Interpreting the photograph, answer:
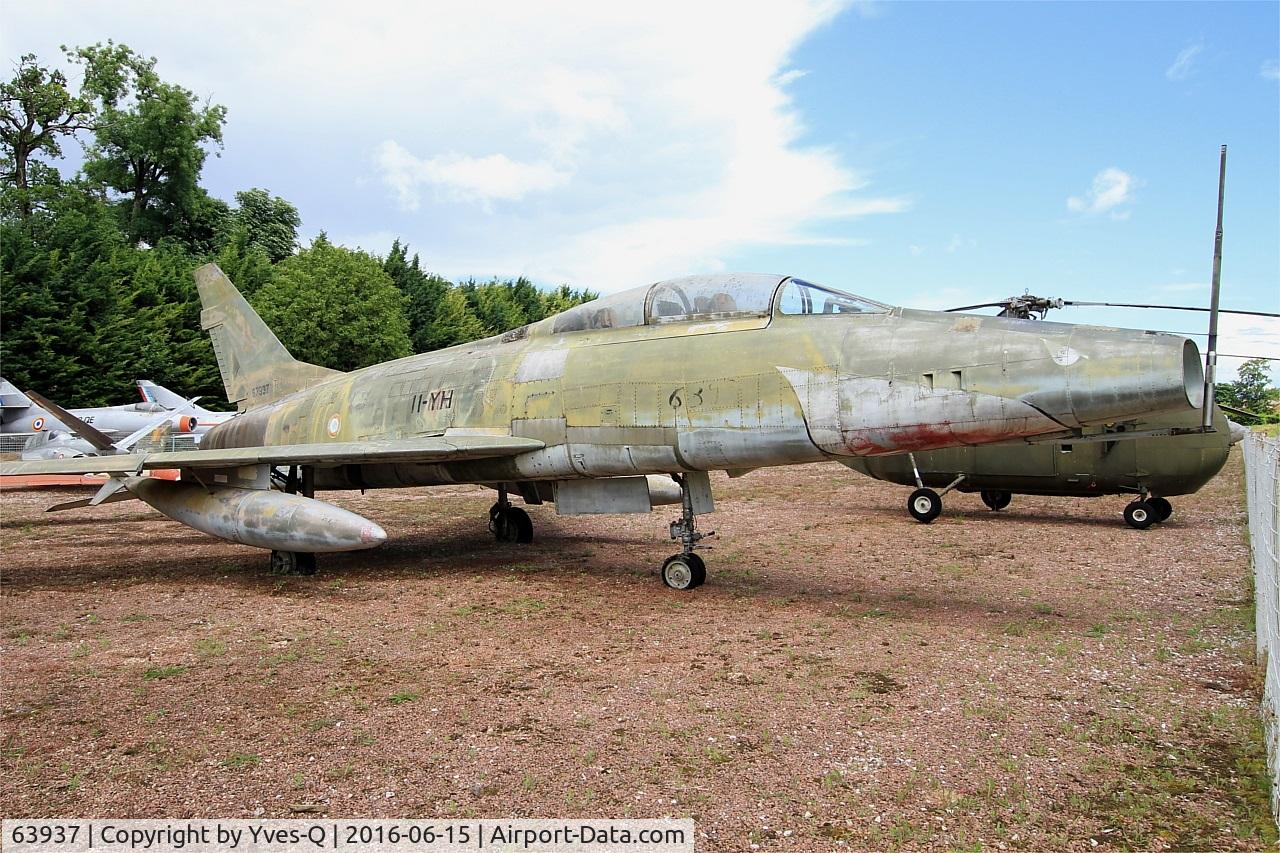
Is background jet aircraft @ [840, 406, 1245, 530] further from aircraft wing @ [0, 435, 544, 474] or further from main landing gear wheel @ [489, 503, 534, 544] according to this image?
aircraft wing @ [0, 435, 544, 474]

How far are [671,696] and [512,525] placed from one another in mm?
7577

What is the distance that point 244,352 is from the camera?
1454 centimetres

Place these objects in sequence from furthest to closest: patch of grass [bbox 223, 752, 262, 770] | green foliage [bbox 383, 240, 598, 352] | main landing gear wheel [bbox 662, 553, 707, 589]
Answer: green foliage [bbox 383, 240, 598, 352], main landing gear wheel [bbox 662, 553, 707, 589], patch of grass [bbox 223, 752, 262, 770]

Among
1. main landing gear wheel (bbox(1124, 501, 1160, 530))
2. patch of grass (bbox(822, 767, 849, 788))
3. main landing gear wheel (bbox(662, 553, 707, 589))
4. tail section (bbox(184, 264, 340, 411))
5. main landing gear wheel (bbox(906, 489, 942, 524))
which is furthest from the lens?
main landing gear wheel (bbox(906, 489, 942, 524))

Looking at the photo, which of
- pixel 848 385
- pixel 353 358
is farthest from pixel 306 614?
pixel 353 358

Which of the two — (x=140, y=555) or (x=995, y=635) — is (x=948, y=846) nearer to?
(x=995, y=635)

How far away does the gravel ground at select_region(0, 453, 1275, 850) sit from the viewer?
3.99 m

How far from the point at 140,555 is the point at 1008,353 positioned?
11656 mm

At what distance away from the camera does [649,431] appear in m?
8.27

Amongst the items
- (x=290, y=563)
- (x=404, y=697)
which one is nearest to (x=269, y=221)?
(x=290, y=563)

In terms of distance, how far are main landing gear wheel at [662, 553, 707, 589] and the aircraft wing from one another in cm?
195

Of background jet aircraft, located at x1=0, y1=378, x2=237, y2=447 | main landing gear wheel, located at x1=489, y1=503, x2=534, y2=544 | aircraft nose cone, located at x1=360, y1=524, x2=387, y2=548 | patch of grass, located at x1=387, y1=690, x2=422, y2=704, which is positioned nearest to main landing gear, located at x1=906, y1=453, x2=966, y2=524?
main landing gear wheel, located at x1=489, y1=503, x2=534, y2=544

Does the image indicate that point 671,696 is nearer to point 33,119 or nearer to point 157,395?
point 157,395

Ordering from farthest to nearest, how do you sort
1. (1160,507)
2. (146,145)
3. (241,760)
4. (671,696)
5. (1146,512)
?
1. (146,145)
2. (1160,507)
3. (1146,512)
4. (671,696)
5. (241,760)
